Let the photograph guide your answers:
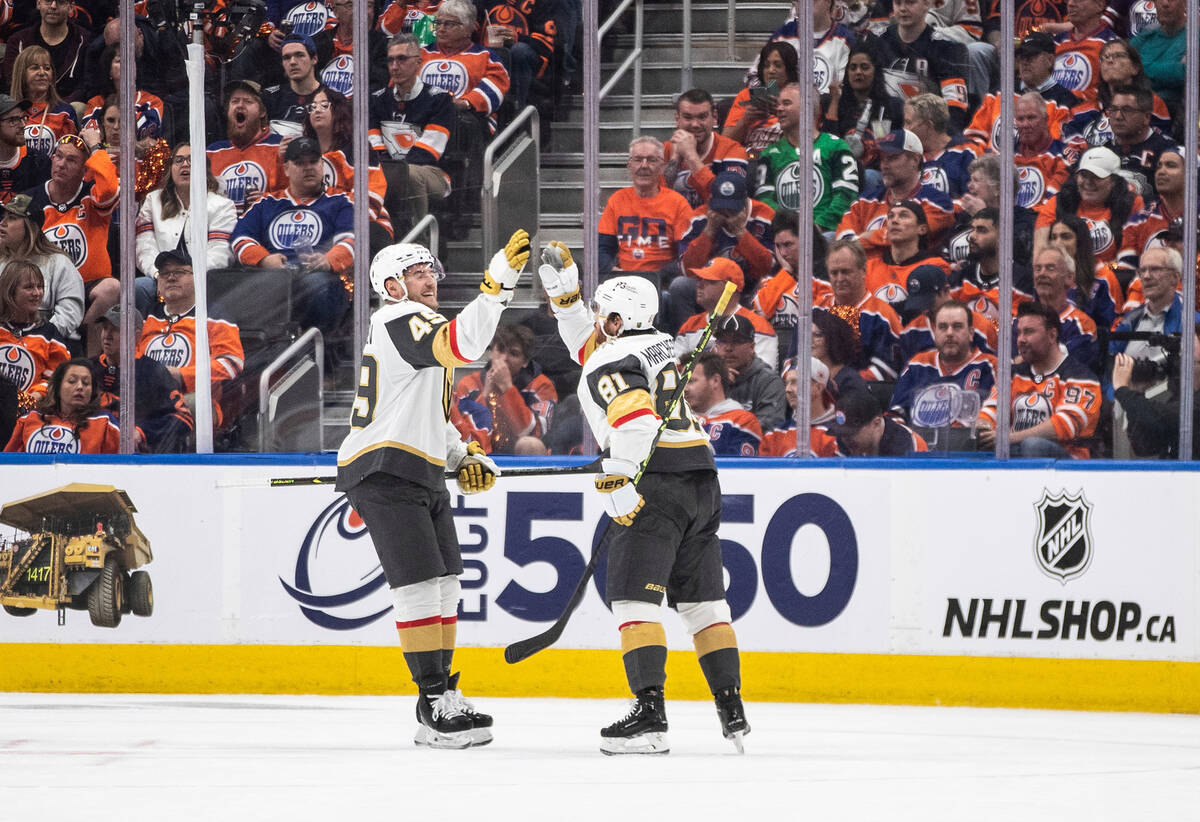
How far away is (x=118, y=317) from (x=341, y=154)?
104 cm

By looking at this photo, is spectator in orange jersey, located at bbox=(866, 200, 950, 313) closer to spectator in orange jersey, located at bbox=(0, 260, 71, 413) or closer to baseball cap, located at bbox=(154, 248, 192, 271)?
baseball cap, located at bbox=(154, 248, 192, 271)

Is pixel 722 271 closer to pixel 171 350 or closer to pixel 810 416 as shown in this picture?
pixel 810 416

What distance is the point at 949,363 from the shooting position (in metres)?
5.29

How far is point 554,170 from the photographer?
18.0 ft

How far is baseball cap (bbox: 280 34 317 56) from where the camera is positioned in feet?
18.5

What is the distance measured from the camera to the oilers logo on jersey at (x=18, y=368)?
18.2ft

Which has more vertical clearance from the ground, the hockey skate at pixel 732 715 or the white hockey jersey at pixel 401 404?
the white hockey jersey at pixel 401 404

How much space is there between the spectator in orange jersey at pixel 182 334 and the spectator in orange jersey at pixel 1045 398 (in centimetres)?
276

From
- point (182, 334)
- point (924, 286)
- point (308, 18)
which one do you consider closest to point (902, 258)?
point (924, 286)

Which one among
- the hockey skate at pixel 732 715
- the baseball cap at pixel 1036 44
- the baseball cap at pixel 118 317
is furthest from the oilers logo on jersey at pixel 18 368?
the baseball cap at pixel 1036 44

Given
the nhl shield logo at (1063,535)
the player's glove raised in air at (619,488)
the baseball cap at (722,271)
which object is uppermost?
the baseball cap at (722,271)

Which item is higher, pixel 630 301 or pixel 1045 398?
pixel 630 301

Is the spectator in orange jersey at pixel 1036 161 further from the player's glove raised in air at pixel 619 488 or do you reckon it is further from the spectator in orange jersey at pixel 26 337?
the spectator in orange jersey at pixel 26 337

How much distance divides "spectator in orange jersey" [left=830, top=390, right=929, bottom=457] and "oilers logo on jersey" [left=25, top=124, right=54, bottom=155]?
10.4 ft
